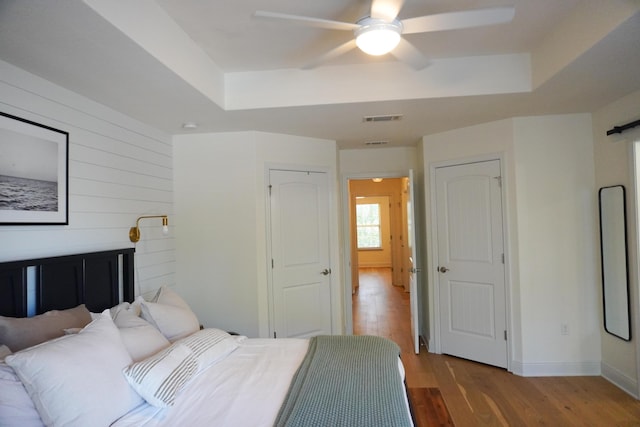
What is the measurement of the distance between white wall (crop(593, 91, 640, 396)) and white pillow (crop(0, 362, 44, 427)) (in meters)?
3.83

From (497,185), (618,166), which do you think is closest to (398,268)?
(497,185)

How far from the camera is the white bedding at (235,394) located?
152 cm

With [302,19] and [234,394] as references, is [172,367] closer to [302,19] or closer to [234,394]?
[234,394]

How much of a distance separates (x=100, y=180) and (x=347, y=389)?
2.17 m

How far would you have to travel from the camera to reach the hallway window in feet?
36.8

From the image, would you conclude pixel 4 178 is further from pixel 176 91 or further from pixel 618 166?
pixel 618 166

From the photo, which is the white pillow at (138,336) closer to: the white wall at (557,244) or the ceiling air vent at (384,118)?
the ceiling air vent at (384,118)

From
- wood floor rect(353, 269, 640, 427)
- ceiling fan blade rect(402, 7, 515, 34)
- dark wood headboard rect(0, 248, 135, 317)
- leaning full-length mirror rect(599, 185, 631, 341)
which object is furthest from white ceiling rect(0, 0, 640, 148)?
wood floor rect(353, 269, 640, 427)

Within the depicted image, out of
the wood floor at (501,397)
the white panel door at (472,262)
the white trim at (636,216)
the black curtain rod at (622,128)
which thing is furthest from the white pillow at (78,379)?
the black curtain rod at (622,128)

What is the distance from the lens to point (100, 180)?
255 centimetres

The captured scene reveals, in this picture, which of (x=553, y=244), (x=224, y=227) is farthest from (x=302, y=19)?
(x=553, y=244)

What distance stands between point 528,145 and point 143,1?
3.22 metres

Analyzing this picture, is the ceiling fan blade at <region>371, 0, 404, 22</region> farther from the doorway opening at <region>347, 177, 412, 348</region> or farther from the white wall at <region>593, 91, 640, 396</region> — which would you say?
the doorway opening at <region>347, 177, 412, 348</region>

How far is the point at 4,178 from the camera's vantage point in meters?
1.84
